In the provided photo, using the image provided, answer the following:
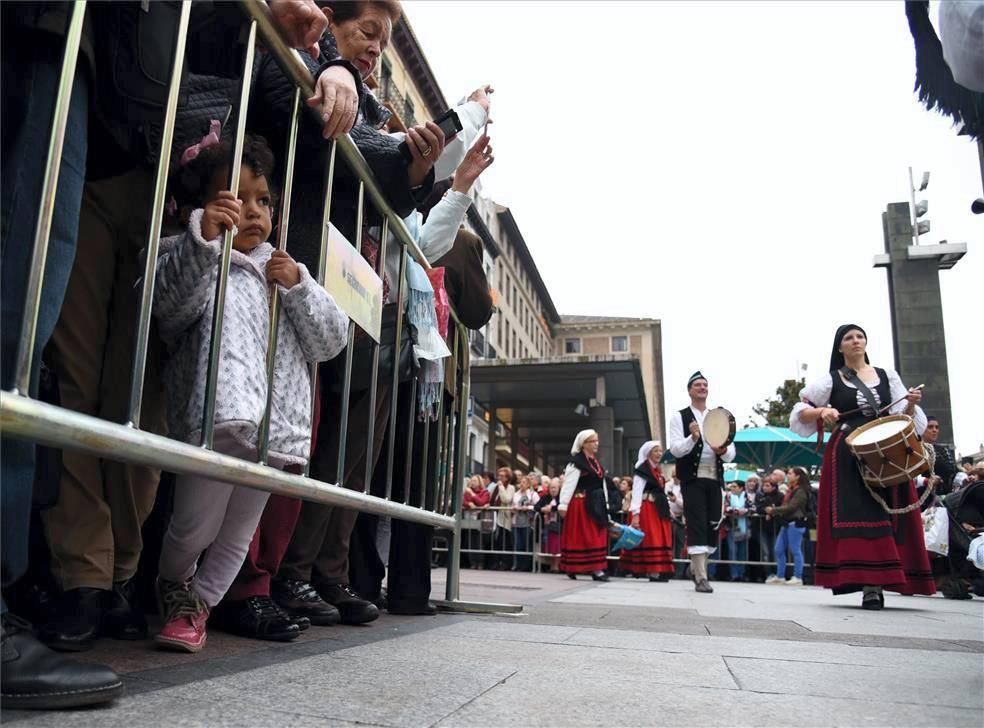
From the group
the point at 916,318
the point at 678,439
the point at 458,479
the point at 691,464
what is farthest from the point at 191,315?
the point at 916,318

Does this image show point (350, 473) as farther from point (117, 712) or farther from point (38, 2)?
point (38, 2)

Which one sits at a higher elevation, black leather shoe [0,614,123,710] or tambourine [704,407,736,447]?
tambourine [704,407,736,447]

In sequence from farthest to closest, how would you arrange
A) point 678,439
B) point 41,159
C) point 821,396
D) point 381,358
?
point 678,439, point 821,396, point 381,358, point 41,159

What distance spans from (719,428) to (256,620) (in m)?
6.42

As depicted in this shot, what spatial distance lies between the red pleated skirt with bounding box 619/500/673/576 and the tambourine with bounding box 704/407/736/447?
3593mm

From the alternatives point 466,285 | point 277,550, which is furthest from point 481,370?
point 277,550

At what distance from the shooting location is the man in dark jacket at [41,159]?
1246 millimetres

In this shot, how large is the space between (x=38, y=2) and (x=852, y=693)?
1.96m

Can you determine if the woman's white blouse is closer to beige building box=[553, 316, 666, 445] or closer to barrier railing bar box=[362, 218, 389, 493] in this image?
barrier railing bar box=[362, 218, 389, 493]

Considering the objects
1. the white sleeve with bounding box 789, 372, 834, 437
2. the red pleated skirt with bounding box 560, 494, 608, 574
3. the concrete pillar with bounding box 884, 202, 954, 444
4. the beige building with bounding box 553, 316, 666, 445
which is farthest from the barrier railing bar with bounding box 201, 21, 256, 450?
the beige building with bounding box 553, 316, 666, 445

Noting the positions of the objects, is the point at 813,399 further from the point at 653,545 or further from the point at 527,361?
the point at 527,361

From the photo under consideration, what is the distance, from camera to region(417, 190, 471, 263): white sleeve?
11.3 feet

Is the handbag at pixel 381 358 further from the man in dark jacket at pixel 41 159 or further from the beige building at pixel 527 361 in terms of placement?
the man in dark jacket at pixel 41 159

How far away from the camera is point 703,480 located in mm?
7977
